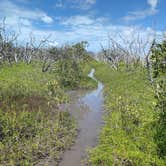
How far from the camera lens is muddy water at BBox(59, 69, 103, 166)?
37.3 feet

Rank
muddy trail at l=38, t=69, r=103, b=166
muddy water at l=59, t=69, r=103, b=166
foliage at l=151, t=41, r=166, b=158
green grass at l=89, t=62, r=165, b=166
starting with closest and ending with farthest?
foliage at l=151, t=41, r=166, b=158 < green grass at l=89, t=62, r=165, b=166 < muddy trail at l=38, t=69, r=103, b=166 < muddy water at l=59, t=69, r=103, b=166

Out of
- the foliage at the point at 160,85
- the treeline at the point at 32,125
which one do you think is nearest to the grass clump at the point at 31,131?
the treeline at the point at 32,125

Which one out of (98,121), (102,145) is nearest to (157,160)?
(102,145)

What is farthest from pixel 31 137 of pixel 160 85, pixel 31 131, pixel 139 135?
pixel 160 85

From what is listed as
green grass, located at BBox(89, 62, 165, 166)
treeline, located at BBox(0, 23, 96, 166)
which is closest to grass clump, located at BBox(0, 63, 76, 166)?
treeline, located at BBox(0, 23, 96, 166)

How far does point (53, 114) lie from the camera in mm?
16641

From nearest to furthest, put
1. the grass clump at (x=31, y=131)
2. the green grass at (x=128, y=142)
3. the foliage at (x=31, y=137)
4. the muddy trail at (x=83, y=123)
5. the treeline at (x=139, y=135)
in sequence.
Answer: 1. the treeline at (x=139, y=135)
2. the green grass at (x=128, y=142)
3. the foliage at (x=31, y=137)
4. the grass clump at (x=31, y=131)
5. the muddy trail at (x=83, y=123)

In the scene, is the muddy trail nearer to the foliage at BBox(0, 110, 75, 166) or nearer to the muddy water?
the muddy water

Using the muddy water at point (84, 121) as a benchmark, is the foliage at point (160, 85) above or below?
above

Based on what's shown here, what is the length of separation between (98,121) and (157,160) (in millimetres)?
7506

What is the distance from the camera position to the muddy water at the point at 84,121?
11366 millimetres

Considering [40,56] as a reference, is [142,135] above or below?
below

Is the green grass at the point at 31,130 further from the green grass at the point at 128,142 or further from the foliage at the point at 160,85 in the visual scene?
the foliage at the point at 160,85

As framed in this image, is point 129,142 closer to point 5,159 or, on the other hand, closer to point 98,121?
point 5,159
